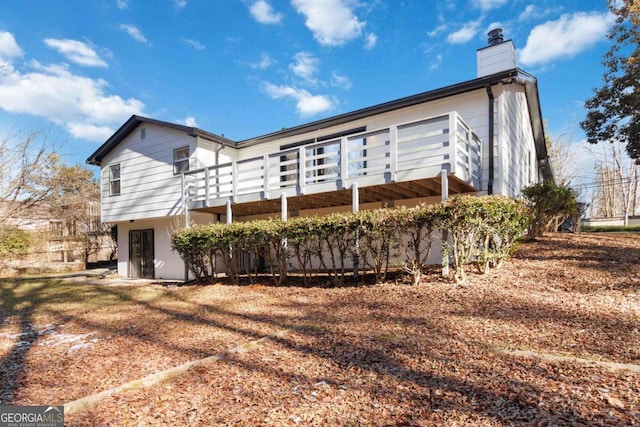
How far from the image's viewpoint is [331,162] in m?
12.6

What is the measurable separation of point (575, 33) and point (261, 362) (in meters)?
18.5

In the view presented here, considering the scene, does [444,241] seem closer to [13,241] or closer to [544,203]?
[544,203]

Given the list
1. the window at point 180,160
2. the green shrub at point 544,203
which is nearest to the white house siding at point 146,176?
the window at point 180,160

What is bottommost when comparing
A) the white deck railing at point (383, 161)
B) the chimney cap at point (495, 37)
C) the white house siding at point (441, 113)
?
the white deck railing at point (383, 161)

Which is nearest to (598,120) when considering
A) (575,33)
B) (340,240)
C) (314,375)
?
(575,33)

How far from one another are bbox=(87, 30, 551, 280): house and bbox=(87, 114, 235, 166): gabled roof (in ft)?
0.15

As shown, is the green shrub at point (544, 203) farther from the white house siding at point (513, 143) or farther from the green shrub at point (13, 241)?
the green shrub at point (13, 241)

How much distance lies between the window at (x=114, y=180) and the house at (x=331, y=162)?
0.04 m

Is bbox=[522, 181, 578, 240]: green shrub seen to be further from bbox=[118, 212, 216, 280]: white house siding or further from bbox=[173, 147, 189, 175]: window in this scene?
bbox=[173, 147, 189, 175]: window

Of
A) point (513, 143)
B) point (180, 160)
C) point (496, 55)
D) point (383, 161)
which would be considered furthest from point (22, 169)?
point (496, 55)

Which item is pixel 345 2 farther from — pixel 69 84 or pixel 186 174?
pixel 69 84

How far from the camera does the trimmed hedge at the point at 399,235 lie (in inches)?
272

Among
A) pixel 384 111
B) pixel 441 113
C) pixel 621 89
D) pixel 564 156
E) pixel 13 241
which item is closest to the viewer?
pixel 441 113

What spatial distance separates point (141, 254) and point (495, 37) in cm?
1586
